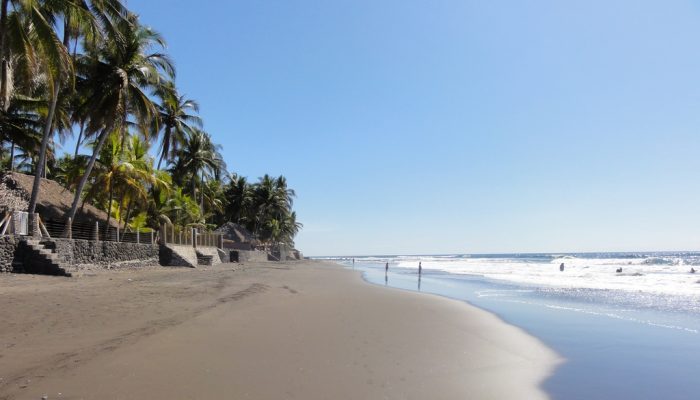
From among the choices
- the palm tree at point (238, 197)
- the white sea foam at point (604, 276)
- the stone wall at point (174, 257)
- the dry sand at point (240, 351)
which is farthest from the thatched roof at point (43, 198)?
the palm tree at point (238, 197)

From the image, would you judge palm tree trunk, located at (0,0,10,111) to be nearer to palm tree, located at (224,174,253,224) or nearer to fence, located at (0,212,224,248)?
fence, located at (0,212,224,248)

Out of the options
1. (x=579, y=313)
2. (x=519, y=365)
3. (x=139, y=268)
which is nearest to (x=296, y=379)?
(x=519, y=365)

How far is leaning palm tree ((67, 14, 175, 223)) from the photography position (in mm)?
20453

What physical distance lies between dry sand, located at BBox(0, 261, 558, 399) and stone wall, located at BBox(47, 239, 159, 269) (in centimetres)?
481

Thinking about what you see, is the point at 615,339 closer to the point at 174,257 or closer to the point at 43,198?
the point at 174,257

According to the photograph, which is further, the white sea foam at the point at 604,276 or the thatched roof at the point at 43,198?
the white sea foam at the point at 604,276

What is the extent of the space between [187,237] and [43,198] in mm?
9030

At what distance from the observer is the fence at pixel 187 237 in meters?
26.2

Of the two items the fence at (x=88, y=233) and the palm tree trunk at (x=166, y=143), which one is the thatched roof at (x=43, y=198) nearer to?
the fence at (x=88, y=233)

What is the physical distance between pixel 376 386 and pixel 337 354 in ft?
4.91

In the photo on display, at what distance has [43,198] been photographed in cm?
2220

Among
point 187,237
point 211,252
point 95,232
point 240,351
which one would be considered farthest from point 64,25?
point 211,252

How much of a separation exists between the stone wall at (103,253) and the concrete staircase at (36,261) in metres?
0.97

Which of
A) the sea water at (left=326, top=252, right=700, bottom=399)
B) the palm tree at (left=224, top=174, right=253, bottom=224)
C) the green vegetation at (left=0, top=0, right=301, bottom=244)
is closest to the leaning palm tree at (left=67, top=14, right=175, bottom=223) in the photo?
the green vegetation at (left=0, top=0, right=301, bottom=244)
